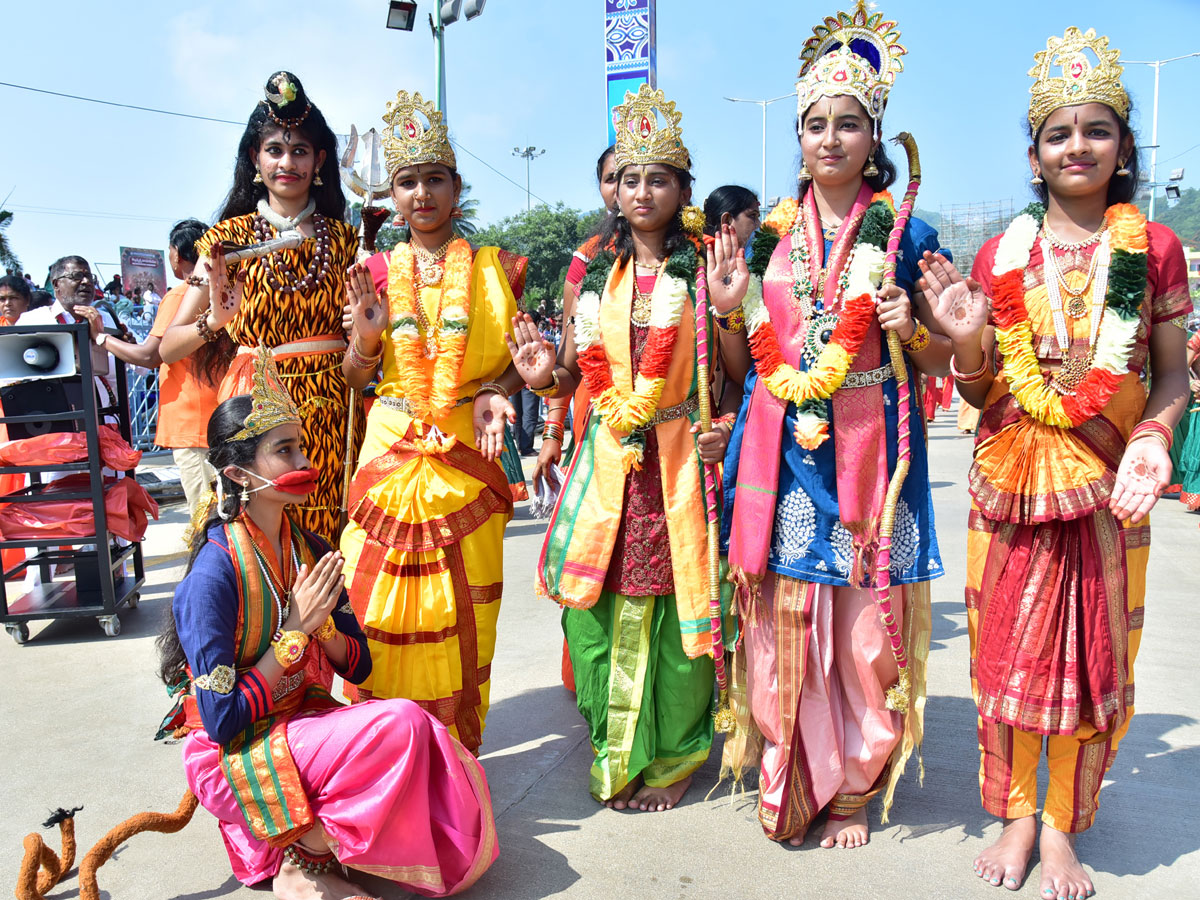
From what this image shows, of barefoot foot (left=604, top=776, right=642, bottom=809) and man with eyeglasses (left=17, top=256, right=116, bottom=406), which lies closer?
barefoot foot (left=604, top=776, right=642, bottom=809)

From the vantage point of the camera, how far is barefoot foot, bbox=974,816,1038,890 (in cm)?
252

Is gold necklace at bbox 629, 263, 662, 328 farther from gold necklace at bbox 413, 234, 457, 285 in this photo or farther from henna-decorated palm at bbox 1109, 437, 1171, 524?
henna-decorated palm at bbox 1109, 437, 1171, 524

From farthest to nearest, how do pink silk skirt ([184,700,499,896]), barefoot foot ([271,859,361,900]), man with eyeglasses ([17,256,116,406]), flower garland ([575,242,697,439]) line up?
man with eyeglasses ([17,256,116,406]), flower garland ([575,242,697,439]), barefoot foot ([271,859,361,900]), pink silk skirt ([184,700,499,896])

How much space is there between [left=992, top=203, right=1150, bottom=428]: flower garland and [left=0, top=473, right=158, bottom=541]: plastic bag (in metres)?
4.36

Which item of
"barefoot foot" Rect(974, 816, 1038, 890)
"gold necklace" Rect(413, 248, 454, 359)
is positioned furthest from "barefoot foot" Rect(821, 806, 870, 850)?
"gold necklace" Rect(413, 248, 454, 359)

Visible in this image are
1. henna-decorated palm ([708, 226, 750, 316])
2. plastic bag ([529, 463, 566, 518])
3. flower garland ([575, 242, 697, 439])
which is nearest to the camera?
henna-decorated palm ([708, 226, 750, 316])

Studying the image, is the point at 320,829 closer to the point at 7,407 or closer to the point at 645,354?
the point at 645,354

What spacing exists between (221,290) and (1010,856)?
3015mm

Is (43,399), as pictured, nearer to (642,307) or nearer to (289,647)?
(289,647)

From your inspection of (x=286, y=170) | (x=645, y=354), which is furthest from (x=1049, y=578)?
(x=286, y=170)

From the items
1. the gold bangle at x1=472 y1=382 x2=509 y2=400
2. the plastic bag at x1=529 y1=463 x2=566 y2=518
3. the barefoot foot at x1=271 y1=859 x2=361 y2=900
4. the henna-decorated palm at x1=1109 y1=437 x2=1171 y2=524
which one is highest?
the gold bangle at x1=472 y1=382 x2=509 y2=400

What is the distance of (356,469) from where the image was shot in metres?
3.21

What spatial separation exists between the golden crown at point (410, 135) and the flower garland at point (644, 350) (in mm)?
720

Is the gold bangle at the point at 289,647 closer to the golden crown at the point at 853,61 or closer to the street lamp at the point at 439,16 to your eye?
the golden crown at the point at 853,61
